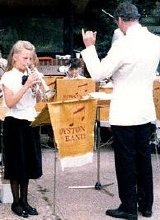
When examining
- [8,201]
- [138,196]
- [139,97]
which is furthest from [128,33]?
[8,201]

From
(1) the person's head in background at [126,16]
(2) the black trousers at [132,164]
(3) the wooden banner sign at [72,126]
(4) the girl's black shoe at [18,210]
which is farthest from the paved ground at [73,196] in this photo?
(1) the person's head in background at [126,16]

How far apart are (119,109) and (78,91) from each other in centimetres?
339

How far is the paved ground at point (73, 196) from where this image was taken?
220 inches

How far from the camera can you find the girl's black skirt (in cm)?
545

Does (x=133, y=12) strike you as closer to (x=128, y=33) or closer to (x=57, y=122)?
(x=128, y=33)

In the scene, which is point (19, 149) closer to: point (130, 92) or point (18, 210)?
point (18, 210)

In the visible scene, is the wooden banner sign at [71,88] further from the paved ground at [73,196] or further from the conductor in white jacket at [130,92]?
the conductor in white jacket at [130,92]

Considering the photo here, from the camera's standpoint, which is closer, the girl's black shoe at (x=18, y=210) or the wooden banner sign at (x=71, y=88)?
the girl's black shoe at (x=18, y=210)

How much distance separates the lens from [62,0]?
11.4 m

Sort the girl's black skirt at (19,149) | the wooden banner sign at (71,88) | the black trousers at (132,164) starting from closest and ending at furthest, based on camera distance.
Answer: the black trousers at (132,164) → the girl's black skirt at (19,149) → the wooden banner sign at (71,88)

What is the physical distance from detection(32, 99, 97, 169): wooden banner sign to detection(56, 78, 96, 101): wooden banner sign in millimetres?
3107

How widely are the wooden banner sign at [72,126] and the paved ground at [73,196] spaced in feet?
1.84

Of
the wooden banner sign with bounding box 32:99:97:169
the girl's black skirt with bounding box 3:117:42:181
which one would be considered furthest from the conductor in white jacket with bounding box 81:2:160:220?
the girl's black skirt with bounding box 3:117:42:181

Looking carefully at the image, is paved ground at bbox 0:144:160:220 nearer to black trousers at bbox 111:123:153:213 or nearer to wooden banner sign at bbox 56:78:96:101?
black trousers at bbox 111:123:153:213
